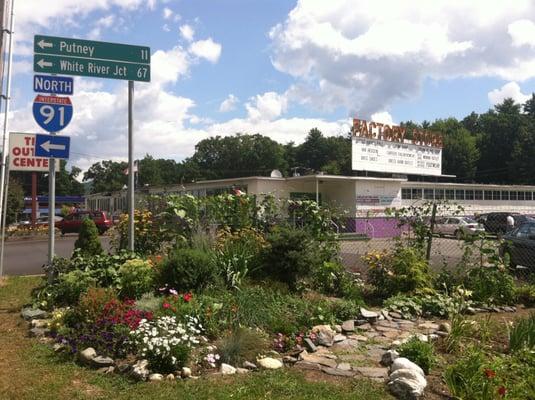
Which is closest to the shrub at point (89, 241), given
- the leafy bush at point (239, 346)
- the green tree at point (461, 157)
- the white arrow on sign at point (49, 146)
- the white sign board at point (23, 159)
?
the white arrow on sign at point (49, 146)

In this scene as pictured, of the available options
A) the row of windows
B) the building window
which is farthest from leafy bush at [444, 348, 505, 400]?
the building window

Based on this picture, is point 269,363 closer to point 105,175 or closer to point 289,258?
point 289,258

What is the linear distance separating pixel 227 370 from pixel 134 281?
8.94 ft

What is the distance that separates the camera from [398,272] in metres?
8.28

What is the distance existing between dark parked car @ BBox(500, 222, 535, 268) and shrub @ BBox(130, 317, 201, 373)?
9.40 meters

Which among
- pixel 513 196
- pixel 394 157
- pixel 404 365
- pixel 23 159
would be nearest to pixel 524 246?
pixel 404 365

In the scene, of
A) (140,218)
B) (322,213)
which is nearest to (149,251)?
(140,218)

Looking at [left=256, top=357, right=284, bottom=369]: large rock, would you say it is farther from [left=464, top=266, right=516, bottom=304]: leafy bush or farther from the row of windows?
the row of windows

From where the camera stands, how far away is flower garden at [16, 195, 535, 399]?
4.95 m

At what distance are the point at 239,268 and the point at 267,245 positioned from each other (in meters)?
0.66

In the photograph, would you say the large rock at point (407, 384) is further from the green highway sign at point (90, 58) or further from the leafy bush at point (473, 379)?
the green highway sign at point (90, 58)

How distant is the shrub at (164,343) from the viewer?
4910 mm

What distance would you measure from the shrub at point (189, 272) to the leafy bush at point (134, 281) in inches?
12.0

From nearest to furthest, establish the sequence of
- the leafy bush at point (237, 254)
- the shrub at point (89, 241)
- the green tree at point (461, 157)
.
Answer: the leafy bush at point (237, 254), the shrub at point (89, 241), the green tree at point (461, 157)
